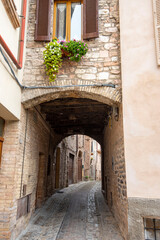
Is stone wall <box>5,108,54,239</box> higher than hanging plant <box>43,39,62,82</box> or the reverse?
the reverse

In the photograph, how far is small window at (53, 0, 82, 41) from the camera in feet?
17.4

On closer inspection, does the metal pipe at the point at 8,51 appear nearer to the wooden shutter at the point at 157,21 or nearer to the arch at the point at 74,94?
the arch at the point at 74,94

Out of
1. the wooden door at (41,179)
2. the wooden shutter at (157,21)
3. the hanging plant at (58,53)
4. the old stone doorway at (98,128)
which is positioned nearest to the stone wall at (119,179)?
the old stone doorway at (98,128)

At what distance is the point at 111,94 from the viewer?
458 cm

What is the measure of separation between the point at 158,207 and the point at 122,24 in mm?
3901

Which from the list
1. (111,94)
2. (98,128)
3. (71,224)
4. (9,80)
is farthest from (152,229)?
(98,128)

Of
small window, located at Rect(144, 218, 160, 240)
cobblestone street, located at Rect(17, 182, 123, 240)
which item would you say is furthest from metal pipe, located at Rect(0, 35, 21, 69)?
small window, located at Rect(144, 218, 160, 240)

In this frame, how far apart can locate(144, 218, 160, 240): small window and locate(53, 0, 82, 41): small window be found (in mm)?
4348

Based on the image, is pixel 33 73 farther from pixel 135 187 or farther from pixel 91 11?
pixel 135 187

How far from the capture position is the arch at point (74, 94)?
4590mm

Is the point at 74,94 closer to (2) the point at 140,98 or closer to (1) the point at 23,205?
(2) the point at 140,98

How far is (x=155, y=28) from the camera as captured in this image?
177 inches

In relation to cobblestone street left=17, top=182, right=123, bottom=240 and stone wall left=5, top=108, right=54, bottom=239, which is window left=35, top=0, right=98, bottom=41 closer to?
stone wall left=5, top=108, right=54, bottom=239

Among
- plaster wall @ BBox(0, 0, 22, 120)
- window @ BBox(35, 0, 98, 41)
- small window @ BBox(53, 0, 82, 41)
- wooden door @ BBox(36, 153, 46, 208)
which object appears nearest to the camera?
plaster wall @ BBox(0, 0, 22, 120)
